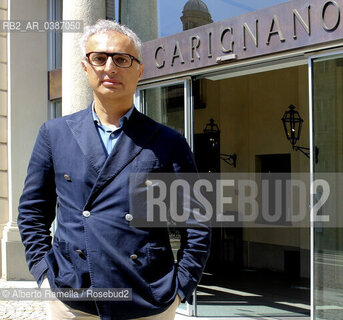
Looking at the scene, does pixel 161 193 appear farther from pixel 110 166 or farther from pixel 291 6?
pixel 291 6

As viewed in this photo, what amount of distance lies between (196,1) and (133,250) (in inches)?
202

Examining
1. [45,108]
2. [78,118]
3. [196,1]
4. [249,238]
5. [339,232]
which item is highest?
[196,1]

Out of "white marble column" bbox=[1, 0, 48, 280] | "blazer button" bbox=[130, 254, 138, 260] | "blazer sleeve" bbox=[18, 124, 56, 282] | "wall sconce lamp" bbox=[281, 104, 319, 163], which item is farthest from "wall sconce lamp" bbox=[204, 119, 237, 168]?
"blazer button" bbox=[130, 254, 138, 260]

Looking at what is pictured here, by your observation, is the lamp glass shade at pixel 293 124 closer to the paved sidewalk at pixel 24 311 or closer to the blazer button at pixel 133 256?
the paved sidewalk at pixel 24 311

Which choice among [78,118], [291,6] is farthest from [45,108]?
[78,118]

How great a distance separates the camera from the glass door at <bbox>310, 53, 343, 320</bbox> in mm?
5035

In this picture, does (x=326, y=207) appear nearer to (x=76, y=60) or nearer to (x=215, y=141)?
(x=76, y=60)

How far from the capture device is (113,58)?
209 centimetres

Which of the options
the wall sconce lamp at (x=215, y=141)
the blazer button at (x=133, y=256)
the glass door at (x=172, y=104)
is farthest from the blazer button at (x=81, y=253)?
the wall sconce lamp at (x=215, y=141)

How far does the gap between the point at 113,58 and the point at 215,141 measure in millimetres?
9470

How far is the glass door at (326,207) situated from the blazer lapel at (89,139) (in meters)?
3.42

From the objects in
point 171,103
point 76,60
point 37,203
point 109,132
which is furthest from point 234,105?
point 37,203

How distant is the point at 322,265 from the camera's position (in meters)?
5.06

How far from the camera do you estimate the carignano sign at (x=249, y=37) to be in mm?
4742
